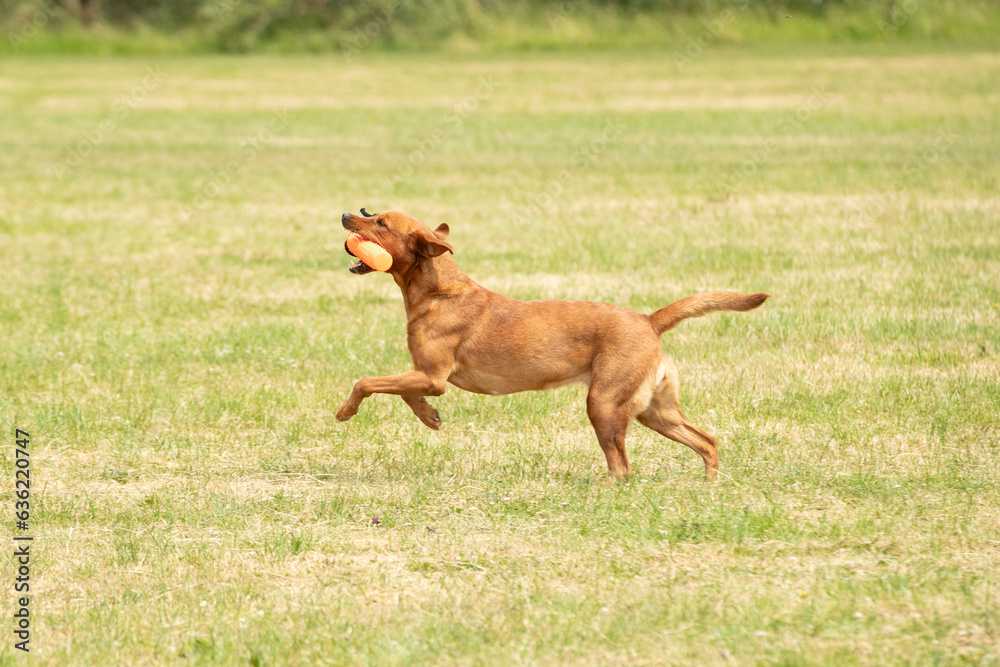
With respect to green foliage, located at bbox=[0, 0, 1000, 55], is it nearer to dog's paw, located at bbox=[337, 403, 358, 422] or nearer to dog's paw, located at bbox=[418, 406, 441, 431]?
dog's paw, located at bbox=[418, 406, 441, 431]

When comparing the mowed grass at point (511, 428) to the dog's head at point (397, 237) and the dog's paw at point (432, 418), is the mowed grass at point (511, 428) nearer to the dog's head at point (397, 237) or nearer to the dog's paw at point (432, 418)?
the dog's paw at point (432, 418)

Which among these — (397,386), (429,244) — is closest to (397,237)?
(429,244)

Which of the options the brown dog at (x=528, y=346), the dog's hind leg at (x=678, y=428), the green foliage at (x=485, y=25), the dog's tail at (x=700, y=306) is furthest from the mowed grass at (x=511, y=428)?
the green foliage at (x=485, y=25)

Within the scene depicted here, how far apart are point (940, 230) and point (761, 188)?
2991 mm

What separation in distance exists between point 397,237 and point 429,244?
168mm

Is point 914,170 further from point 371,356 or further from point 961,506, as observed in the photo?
point 961,506

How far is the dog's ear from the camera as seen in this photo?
20.1 feet

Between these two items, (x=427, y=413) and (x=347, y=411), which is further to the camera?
(x=427, y=413)

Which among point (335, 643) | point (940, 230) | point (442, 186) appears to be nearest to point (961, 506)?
point (335, 643)

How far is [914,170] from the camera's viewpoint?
51.7ft

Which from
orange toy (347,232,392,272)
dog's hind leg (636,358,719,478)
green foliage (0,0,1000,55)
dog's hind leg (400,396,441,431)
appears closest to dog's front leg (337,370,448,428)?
dog's hind leg (400,396,441,431)

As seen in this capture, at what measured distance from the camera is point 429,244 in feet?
20.2

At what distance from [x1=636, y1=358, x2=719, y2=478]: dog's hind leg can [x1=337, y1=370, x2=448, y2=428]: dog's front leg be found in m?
0.96

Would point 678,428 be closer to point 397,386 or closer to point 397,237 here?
point 397,386
